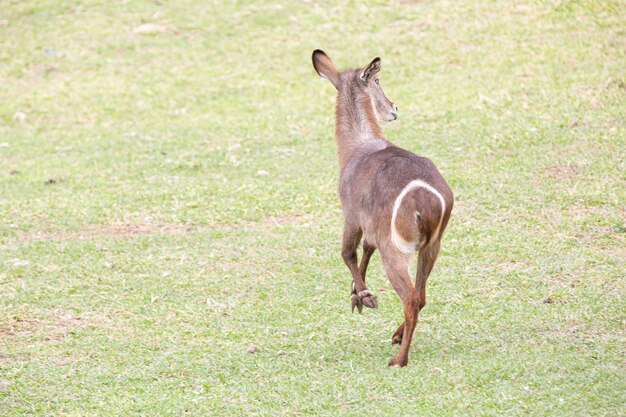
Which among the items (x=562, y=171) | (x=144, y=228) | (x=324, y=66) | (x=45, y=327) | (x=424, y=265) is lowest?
(x=144, y=228)

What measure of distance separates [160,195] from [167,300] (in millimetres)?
2469

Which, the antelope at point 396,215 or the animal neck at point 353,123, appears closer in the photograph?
the antelope at point 396,215

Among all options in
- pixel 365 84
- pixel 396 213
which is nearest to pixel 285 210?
pixel 365 84

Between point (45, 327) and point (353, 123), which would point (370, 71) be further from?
point (45, 327)

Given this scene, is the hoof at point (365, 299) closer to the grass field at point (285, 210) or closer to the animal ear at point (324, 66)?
the grass field at point (285, 210)

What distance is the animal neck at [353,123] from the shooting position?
6270mm

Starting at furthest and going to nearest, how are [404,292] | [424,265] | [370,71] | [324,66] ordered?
[324,66] < [370,71] < [424,265] < [404,292]

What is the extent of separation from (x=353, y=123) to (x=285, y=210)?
2.23 metres

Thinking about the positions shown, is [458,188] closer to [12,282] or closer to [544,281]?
[544,281]

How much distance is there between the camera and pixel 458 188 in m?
8.48

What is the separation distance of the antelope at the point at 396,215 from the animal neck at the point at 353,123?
0.07ft

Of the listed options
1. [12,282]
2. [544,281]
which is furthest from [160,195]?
[544,281]

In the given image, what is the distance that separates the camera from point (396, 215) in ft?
16.6

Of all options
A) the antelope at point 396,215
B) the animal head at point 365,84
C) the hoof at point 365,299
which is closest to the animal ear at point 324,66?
the animal head at point 365,84
